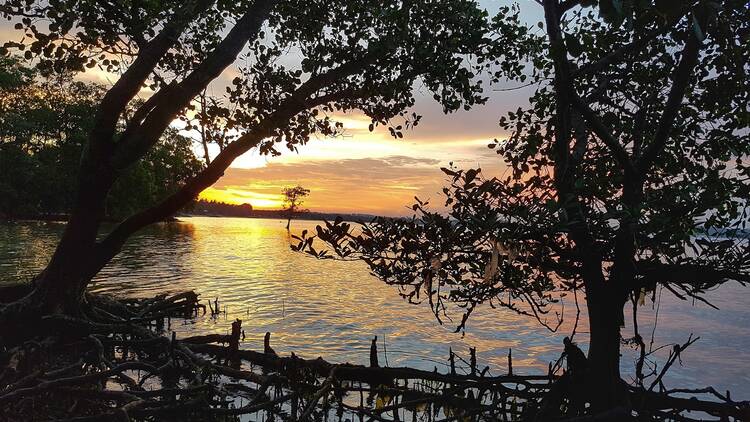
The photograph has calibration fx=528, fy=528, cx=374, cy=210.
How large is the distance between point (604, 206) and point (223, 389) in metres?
6.87

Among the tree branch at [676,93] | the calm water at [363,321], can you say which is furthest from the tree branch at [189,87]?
the calm water at [363,321]

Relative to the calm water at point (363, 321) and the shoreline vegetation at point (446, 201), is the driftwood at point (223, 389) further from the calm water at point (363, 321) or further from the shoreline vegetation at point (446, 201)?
the calm water at point (363, 321)

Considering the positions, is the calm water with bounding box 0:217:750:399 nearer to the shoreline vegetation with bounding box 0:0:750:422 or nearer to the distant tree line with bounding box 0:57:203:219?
the shoreline vegetation with bounding box 0:0:750:422

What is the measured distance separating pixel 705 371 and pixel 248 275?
131ft

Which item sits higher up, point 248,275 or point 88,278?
point 88,278

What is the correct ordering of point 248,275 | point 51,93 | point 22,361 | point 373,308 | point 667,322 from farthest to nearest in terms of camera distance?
point 51,93 < point 248,275 < point 667,322 < point 373,308 < point 22,361

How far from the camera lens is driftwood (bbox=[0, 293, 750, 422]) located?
7.82m

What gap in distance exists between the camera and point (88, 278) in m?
13.4

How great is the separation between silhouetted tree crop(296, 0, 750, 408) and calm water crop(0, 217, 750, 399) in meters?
9.62

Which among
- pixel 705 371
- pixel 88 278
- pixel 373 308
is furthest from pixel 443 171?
pixel 373 308

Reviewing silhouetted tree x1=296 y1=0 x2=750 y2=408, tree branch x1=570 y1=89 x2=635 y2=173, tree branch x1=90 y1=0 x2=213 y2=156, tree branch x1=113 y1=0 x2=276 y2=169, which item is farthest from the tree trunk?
tree branch x1=90 y1=0 x2=213 y2=156

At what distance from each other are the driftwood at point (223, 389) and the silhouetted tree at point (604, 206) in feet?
5.13

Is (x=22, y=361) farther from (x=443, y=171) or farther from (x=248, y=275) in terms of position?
(x=248, y=275)

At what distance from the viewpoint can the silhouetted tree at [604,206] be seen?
5336mm
